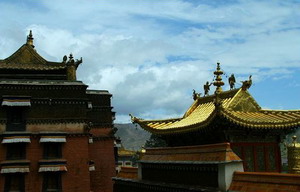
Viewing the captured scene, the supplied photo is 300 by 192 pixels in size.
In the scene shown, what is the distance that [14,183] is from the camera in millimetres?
24766

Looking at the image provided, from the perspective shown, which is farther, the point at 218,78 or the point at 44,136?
the point at 44,136

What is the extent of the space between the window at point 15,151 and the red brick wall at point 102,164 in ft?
23.5

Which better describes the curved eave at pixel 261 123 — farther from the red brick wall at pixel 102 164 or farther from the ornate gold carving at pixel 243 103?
the red brick wall at pixel 102 164

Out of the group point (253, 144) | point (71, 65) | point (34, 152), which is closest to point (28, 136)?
point (34, 152)

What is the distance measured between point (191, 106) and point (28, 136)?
12.9 m

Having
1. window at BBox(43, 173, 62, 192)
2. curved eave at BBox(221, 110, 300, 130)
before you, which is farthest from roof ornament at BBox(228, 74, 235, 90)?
window at BBox(43, 173, 62, 192)

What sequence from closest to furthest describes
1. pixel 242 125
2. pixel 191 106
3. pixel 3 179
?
pixel 242 125 → pixel 191 106 → pixel 3 179

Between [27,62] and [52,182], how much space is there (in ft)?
37.1

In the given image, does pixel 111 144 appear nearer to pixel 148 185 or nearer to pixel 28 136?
pixel 28 136

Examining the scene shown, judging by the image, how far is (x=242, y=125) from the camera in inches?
510

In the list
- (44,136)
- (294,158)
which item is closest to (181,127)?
(294,158)

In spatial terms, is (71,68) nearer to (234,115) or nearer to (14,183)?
(14,183)

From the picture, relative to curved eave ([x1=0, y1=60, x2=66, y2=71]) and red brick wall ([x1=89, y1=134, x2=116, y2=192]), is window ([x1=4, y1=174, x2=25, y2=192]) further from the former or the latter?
curved eave ([x1=0, y1=60, x2=66, y2=71])

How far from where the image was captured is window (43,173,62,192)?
25.4 meters
